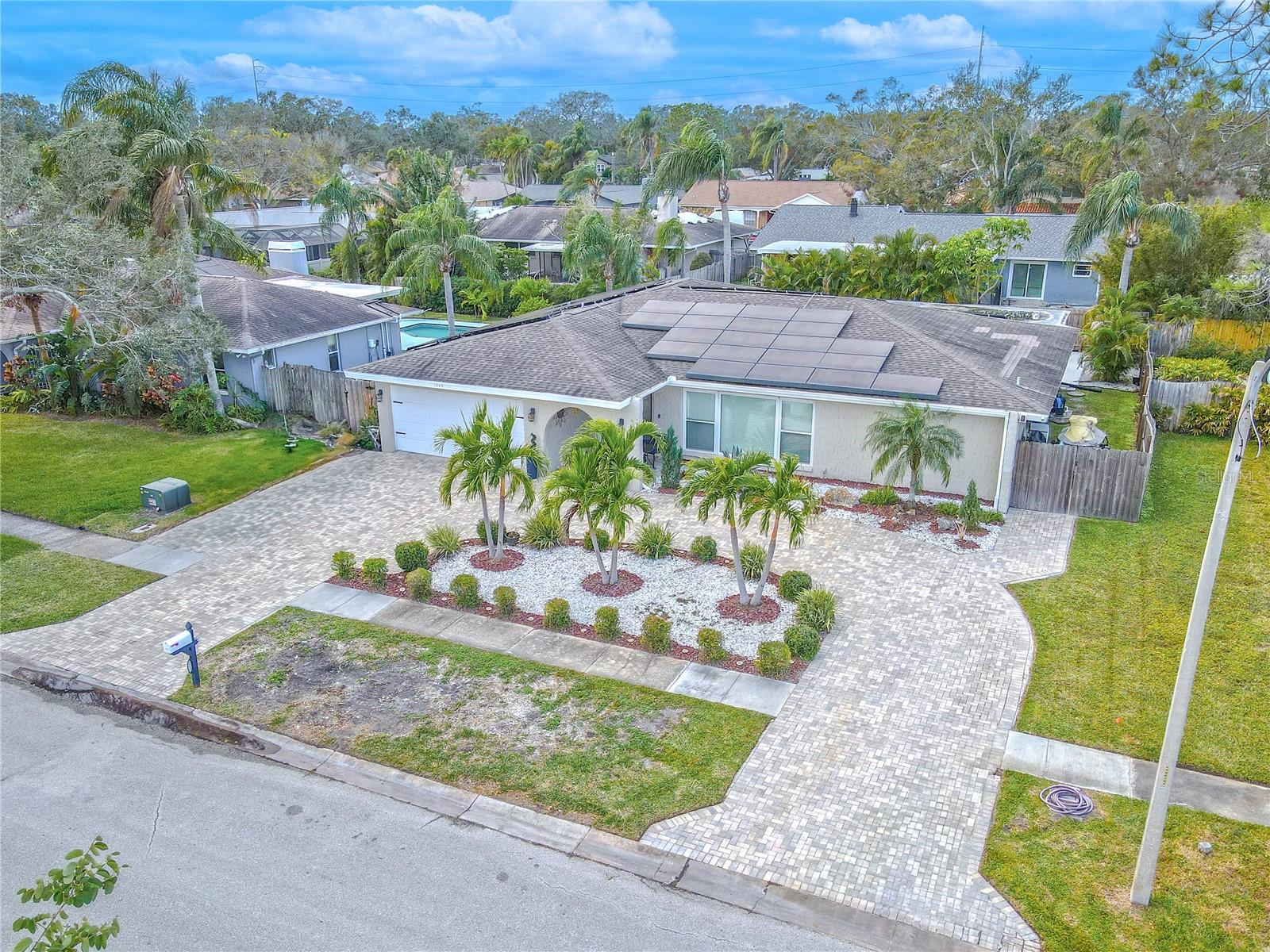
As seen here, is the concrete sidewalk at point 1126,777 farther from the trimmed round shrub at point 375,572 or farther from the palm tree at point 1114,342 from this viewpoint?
the palm tree at point 1114,342

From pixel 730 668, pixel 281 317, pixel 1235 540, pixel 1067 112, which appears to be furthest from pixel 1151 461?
pixel 1067 112

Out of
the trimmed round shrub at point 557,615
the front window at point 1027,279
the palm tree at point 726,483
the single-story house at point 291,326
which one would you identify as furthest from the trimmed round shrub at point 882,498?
the front window at point 1027,279

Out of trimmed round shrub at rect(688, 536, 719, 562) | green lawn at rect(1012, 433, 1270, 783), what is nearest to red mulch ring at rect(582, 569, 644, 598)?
trimmed round shrub at rect(688, 536, 719, 562)

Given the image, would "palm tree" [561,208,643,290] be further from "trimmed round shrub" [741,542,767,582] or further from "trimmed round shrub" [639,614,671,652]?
"trimmed round shrub" [639,614,671,652]

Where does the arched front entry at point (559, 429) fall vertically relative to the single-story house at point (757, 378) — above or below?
below

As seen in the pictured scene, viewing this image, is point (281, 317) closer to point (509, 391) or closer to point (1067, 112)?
point (509, 391)

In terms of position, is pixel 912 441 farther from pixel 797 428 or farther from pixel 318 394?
pixel 318 394
